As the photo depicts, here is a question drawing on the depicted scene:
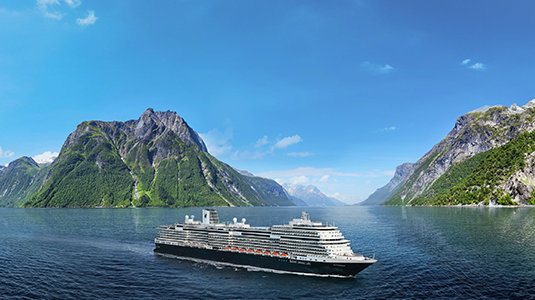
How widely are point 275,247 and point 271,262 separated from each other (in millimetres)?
3825

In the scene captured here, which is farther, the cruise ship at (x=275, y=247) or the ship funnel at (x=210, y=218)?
the ship funnel at (x=210, y=218)

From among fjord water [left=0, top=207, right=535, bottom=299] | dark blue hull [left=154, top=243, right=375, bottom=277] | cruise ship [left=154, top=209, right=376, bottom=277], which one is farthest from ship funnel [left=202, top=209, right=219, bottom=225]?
fjord water [left=0, top=207, right=535, bottom=299]

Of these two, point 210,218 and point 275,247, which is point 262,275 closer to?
point 275,247

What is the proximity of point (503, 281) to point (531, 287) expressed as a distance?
4399 millimetres

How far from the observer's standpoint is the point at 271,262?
241ft

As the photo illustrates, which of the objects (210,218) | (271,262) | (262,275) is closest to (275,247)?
(271,262)

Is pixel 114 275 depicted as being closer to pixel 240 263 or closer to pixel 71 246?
pixel 240 263

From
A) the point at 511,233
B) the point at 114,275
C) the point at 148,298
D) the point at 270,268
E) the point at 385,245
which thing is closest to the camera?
the point at 148,298

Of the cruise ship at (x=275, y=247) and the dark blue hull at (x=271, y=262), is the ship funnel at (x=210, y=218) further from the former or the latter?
the dark blue hull at (x=271, y=262)

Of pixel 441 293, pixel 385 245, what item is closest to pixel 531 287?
pixel 441 293

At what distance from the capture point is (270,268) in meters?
73.6

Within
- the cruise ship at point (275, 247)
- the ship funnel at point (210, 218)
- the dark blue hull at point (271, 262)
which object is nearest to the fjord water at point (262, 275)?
the dark blue hull at point (271, 262)

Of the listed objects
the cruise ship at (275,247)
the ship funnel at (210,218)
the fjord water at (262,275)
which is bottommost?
the fjord water at (262,275)

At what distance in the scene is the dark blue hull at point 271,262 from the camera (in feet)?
214
